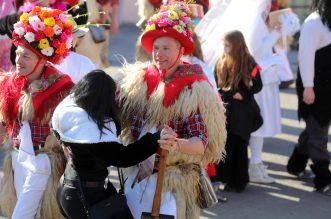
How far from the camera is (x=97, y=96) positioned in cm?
412

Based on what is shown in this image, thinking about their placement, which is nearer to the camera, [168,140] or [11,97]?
[168,140]

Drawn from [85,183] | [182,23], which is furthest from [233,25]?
[85,183]

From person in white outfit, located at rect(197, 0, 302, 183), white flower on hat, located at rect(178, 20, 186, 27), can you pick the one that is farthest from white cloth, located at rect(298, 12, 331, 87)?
white flower on hat, located at rect(178, 20, 186, 27)

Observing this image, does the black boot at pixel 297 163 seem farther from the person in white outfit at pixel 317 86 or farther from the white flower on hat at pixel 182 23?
the white flower on hat at pixel 182 23

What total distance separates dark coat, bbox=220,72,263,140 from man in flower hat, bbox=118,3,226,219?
2.25 m

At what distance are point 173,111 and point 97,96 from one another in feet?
1.57

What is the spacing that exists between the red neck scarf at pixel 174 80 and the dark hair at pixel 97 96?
332 mm

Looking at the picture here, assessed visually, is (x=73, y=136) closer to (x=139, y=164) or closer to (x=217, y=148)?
→ (x=139, y=164)

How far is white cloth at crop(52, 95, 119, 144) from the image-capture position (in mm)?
4035

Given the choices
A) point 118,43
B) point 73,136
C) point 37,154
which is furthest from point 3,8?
point 118,43

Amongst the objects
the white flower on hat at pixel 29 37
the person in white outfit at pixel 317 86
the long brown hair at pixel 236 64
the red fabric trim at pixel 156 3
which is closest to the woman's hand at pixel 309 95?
the person in white outfit at pixel 317 86

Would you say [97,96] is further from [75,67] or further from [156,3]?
[156,3]

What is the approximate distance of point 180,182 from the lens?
4430 mm

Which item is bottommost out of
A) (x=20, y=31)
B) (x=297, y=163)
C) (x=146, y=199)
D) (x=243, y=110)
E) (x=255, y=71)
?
(x=297, y=163)
